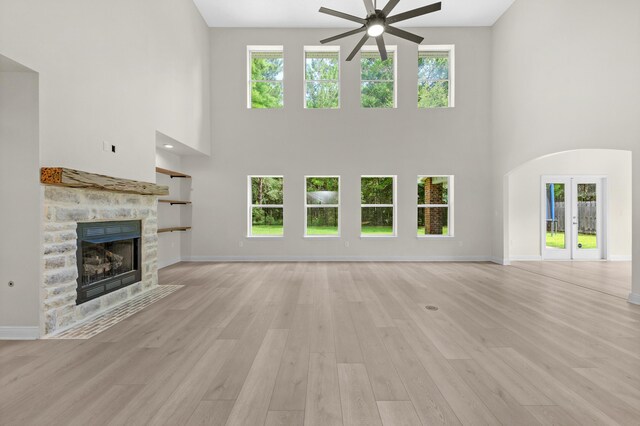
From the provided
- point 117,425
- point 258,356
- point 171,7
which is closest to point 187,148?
point 171,7

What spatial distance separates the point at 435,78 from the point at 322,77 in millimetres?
2839

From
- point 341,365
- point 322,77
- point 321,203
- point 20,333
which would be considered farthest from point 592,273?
point 20,333

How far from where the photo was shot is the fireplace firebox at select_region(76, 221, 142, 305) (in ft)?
10.8

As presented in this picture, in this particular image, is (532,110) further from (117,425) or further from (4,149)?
(4,149)

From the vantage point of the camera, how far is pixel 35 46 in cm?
271

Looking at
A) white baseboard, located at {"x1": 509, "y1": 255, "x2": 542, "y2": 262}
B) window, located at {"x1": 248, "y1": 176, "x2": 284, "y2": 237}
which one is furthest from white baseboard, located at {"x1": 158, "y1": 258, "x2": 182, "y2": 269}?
white baseboard, located at {"x1": 509, "y1": 255, "x2": 542, "y2": 262}

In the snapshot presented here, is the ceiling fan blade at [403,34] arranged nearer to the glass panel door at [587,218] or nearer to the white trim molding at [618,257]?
the glass panel door at [587,218]

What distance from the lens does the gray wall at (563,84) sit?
4016 mm

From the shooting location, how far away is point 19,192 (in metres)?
2.74

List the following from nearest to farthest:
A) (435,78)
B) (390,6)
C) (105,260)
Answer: (105,260)
(390,6)
(435,78)

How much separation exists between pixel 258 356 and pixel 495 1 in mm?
8262

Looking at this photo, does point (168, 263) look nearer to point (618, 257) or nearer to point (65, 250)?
point (65, 250)

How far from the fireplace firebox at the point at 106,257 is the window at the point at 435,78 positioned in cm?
686

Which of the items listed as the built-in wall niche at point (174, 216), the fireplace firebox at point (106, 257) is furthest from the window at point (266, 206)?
the fireplace firebox at point (106, 257)
